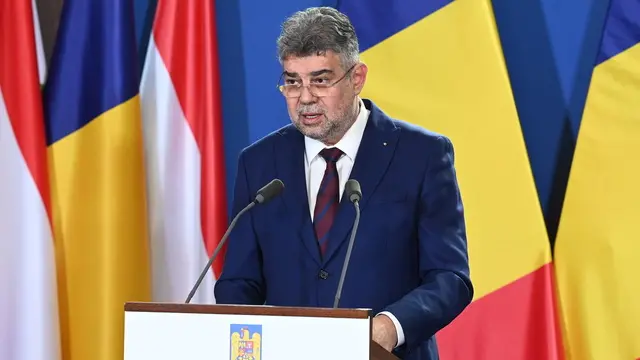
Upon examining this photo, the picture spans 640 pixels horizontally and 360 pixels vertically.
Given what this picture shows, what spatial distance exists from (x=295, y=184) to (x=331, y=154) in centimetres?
12

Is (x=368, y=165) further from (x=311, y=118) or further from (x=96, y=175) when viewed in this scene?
(x=96, y=175)

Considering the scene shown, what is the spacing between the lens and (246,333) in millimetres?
1542

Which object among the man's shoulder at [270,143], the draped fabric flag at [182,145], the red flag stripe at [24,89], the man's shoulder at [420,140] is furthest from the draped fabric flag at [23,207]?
the man's shoulder at [420,140]

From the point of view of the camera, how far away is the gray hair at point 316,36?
2.13 metres

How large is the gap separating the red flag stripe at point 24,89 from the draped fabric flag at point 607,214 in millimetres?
1716

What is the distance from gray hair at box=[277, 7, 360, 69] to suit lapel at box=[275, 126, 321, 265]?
25cm

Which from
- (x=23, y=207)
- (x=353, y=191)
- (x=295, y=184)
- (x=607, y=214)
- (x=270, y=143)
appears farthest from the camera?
(x=23, y=207)

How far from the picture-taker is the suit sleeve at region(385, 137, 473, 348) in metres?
1.94

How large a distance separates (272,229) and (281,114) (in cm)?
123

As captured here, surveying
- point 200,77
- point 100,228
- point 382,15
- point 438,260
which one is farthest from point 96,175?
point 438,260

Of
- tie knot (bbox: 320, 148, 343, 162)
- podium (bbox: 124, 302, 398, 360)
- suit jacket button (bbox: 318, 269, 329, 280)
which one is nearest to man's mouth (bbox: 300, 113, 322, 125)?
tie knot (bbox: 320, 148, 343, 162)

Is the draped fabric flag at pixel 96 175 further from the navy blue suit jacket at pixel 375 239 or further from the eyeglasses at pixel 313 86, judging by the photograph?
the eyeglasses at pixel 313 86

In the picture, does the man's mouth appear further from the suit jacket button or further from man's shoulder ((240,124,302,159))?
the suit jacket button

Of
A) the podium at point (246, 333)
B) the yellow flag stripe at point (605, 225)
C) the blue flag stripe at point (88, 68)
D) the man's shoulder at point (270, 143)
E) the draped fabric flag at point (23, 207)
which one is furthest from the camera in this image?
the blue flag stripe at point (88, 68)
